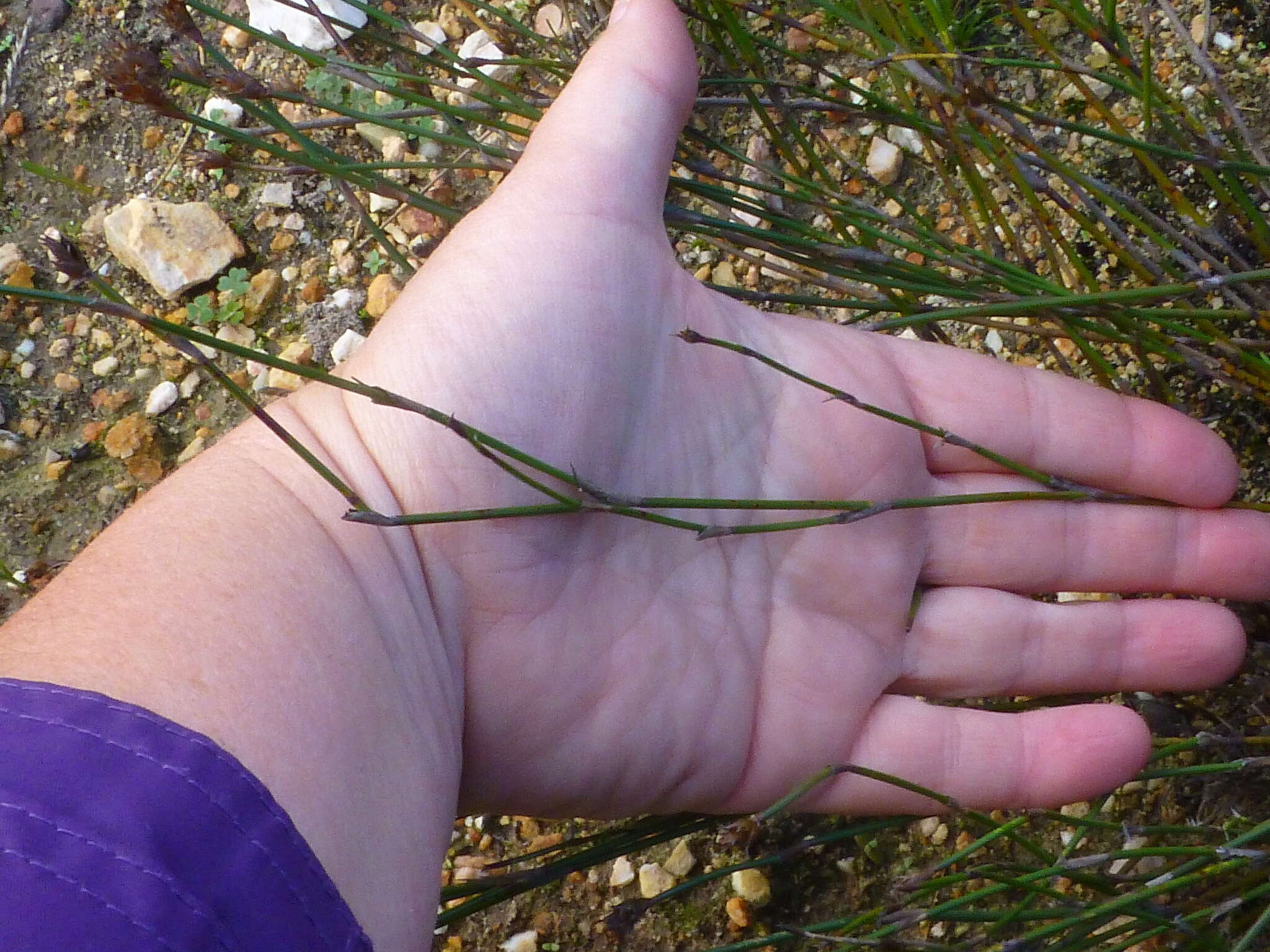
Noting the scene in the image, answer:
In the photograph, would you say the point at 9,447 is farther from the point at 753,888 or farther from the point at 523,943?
the point at 753,888

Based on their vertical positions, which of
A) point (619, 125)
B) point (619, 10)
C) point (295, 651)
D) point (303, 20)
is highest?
point (303, 20)

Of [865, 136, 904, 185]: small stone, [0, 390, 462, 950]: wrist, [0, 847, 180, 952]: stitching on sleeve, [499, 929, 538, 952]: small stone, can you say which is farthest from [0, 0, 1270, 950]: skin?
[865, 136, 904, 185]: small stone

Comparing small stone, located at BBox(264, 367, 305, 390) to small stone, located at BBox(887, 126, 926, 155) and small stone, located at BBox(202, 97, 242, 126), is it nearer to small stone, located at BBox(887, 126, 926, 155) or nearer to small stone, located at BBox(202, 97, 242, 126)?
small stone, located at BBox(202, 97, 242, 126)

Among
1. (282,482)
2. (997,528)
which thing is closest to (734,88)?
(997,528)

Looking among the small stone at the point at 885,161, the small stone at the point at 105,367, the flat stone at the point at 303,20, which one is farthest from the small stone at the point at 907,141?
the small stone at the point at 105,367

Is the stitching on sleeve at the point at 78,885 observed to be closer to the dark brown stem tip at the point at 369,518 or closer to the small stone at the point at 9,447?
the dark brown stem tip at the point at 369,518

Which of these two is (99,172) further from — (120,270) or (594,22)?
(594,22)

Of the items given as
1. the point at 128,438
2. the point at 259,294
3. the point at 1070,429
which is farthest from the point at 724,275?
the point at 128,438
